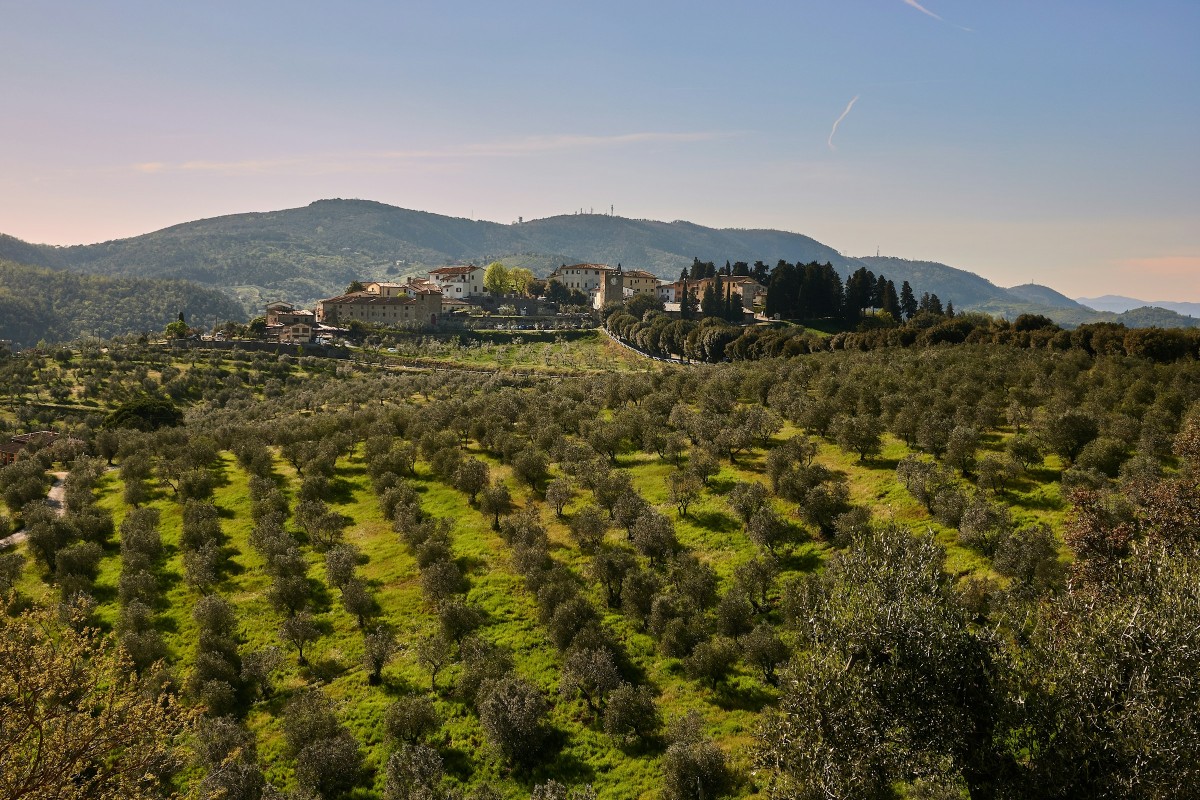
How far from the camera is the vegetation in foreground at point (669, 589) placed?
63.8 ft

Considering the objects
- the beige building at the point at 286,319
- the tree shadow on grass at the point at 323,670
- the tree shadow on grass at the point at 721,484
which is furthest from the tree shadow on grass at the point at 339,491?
the beige building at the point at 286,319

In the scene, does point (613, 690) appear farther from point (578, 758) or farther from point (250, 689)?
point (250, 689)

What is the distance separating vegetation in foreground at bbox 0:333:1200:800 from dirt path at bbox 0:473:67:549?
1.93 meters

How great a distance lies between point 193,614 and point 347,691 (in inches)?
526

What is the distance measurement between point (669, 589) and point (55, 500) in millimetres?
62956

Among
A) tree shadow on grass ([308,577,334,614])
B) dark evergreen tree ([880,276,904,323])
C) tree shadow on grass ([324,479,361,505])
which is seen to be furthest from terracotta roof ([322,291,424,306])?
tree shadow on grass ([308,577,334,614])

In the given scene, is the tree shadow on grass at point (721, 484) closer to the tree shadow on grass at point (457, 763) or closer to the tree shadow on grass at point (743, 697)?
the tree shadow on grass at point (743, 697)

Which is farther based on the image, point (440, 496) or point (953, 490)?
point (440, 496)

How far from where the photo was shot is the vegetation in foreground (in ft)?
63.8

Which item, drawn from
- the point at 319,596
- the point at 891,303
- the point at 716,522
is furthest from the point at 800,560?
the point at 891,303

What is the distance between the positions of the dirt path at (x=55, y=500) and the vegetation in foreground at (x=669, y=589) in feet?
6.35

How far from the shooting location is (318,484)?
59531 mm

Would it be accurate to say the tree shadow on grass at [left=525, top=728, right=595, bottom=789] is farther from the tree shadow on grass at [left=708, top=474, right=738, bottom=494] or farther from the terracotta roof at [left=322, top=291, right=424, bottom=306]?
the terracotta roof at [left=322, top=291, right=424, bottom=306]

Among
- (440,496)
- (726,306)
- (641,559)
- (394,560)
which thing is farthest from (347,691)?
(726,306)
